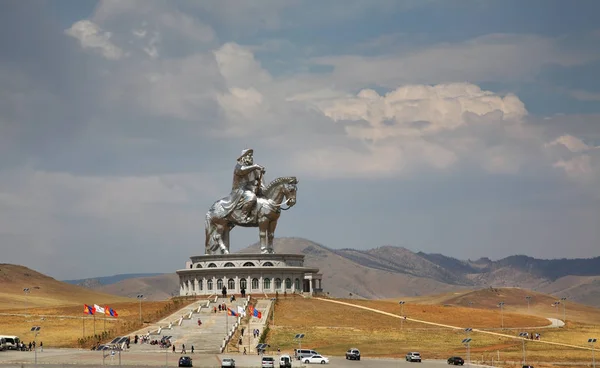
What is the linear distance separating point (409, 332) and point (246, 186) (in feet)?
117

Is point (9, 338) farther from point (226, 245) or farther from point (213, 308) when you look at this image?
point (226, 245)

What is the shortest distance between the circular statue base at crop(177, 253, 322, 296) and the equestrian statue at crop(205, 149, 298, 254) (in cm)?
192

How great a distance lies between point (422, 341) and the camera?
365ft

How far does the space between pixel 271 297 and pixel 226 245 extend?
39.7 ft

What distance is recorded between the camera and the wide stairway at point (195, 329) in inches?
3969

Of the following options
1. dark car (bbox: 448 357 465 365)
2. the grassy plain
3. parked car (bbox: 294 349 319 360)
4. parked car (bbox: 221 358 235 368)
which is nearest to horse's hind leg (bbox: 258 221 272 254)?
the grassy plain

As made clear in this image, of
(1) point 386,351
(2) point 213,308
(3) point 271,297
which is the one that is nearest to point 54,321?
(2) point 213,308

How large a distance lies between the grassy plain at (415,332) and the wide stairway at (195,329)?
17.1 ft

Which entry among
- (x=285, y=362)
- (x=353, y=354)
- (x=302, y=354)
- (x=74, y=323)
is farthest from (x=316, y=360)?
(x=74, y=323)

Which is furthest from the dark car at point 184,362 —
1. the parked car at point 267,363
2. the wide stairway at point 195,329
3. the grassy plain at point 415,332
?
the grassy plain at point 415,332

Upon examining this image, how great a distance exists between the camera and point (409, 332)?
11756 cm

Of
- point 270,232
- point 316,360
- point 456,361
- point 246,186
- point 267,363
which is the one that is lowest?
point 456,361

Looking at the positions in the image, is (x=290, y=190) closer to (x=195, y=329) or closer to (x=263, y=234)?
(x=263, y=234)

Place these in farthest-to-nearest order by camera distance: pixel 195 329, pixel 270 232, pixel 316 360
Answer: pixel 270 232, pixel 195 329, pixel 316 360
